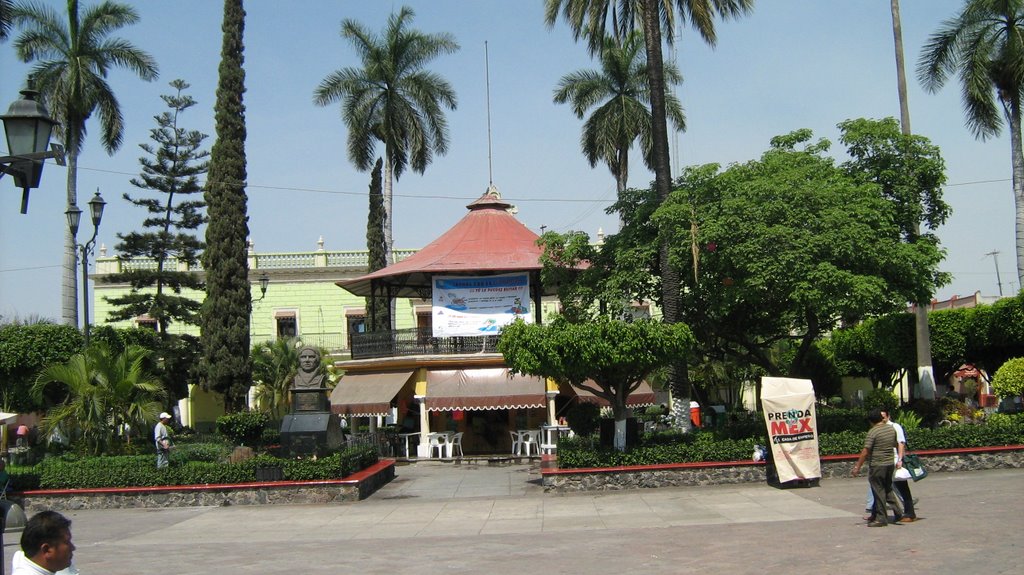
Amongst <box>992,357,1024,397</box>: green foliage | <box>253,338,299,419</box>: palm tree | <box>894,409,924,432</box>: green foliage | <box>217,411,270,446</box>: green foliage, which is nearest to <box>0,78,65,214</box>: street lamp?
<box>217,411,270,446</box>: green foliage

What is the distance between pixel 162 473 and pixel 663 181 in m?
11.4

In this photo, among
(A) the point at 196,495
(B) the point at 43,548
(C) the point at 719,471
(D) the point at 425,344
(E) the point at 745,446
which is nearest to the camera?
(B) the point at 43,548

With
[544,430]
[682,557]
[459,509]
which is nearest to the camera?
[682,557]

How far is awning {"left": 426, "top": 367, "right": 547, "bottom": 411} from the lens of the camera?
25922mm

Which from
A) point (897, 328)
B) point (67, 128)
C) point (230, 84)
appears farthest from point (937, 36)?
point (67, 128)

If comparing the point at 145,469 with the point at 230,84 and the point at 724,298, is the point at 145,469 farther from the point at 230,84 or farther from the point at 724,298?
the point at 230,84

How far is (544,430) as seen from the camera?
26.0 metres

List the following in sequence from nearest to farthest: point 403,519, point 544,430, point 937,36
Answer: point 403,519 < point 544,430 < point 937,36

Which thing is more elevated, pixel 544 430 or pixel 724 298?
pixel 724 298

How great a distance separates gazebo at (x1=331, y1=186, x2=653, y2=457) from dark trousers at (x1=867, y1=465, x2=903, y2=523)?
1423 centimetres

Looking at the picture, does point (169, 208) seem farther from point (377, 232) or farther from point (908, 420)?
point (908, 420)

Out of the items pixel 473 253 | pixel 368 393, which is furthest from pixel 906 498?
pixel 368 393

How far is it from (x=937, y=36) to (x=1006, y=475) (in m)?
16.2

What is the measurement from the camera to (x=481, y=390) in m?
26.4
